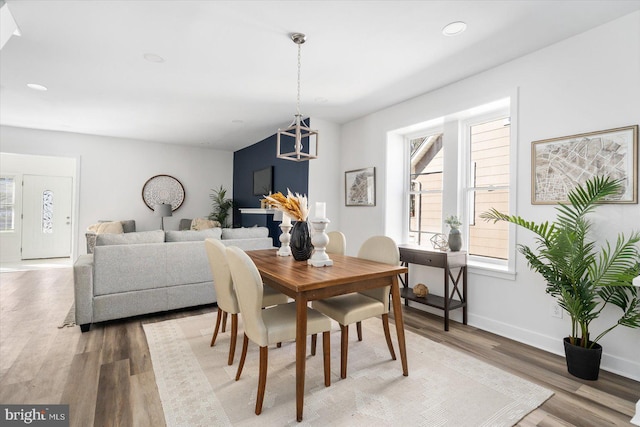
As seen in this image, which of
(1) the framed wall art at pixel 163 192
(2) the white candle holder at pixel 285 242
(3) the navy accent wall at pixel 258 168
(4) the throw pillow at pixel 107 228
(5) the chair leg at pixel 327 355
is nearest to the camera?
(5) the chair leg at pixel 327 355

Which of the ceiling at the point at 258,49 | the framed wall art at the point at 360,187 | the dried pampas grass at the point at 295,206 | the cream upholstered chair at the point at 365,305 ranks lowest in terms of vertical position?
the cream upholstered chair at the point at 365,305

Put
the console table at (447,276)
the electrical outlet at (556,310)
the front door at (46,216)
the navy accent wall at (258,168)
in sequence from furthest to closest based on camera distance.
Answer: the front door at (46,216) < the navy accent wall at (258,168) < the console table at (447,276) < the electrical outlet at (556,310)

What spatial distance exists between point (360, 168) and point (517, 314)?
103 inches

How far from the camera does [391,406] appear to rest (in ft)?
5.95

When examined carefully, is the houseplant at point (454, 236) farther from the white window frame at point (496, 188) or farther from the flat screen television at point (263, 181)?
the flat screen television at point (263, 181)

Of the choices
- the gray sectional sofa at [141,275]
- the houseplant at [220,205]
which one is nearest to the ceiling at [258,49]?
the gray sectional sofa at [141,275]

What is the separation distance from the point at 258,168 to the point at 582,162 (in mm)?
5114

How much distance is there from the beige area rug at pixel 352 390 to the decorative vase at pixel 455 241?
105cm

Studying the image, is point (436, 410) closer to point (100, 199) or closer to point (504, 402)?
point (504, 402)

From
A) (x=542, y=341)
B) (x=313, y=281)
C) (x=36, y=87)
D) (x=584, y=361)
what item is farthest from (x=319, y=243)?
(x=36, y=87)

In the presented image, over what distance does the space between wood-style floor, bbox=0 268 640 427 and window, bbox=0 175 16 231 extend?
14.3ft

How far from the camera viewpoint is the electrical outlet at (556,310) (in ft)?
8.36

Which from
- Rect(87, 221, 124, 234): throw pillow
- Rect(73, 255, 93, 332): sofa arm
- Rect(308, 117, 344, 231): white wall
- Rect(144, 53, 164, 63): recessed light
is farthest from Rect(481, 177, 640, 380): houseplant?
Rect(87, 221, 124, 234): throw pillow

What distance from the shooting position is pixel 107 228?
564cm
